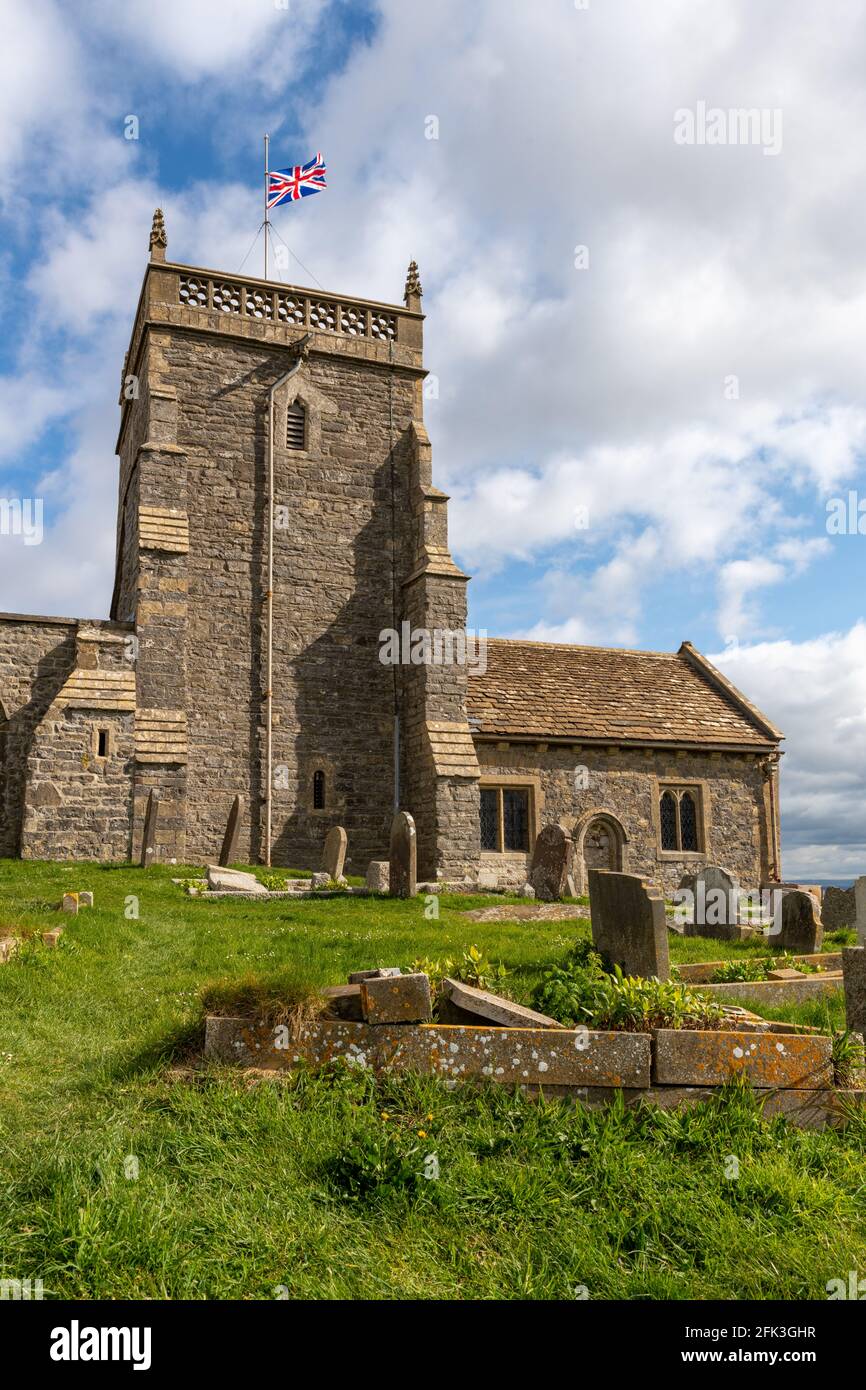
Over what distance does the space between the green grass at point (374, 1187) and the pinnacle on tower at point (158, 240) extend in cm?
1809

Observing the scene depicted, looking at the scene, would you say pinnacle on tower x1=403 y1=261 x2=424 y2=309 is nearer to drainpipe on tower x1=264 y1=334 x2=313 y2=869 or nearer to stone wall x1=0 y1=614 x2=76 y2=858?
drainpipe on tower x1=264 y1=334 x2=313 y2=869

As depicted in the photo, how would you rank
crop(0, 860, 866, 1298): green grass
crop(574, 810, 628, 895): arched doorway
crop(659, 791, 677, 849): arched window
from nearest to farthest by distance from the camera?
A: 1. crop(0, 860, 866, 1298): green grass
2. crop(574, 810, 628, 895): arched doorway
3. crop(659, 791, 677, 849): arched window

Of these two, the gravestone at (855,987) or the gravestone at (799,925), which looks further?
the gravestone at (799,925)

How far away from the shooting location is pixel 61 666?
18969 millimetres

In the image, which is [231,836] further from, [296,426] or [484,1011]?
[484,1011]

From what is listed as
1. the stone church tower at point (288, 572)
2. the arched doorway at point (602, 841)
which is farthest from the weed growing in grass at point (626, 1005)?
the arched doorway at point (602, 841)

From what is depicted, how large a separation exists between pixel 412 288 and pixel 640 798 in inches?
495

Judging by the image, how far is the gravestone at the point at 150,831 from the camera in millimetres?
15828

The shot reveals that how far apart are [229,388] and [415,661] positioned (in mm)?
6846

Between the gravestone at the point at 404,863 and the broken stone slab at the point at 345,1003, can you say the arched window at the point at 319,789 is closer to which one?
the gravestone at the point at 404,863

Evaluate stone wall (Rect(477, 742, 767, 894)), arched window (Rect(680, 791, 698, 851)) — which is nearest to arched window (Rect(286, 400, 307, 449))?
stone wall (Rect(477, 742, 767, 894))

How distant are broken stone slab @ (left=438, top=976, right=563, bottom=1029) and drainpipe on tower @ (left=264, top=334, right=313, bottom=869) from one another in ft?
45.6

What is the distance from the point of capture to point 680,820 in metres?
21.6

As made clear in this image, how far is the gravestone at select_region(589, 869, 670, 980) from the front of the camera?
6.28 metres
